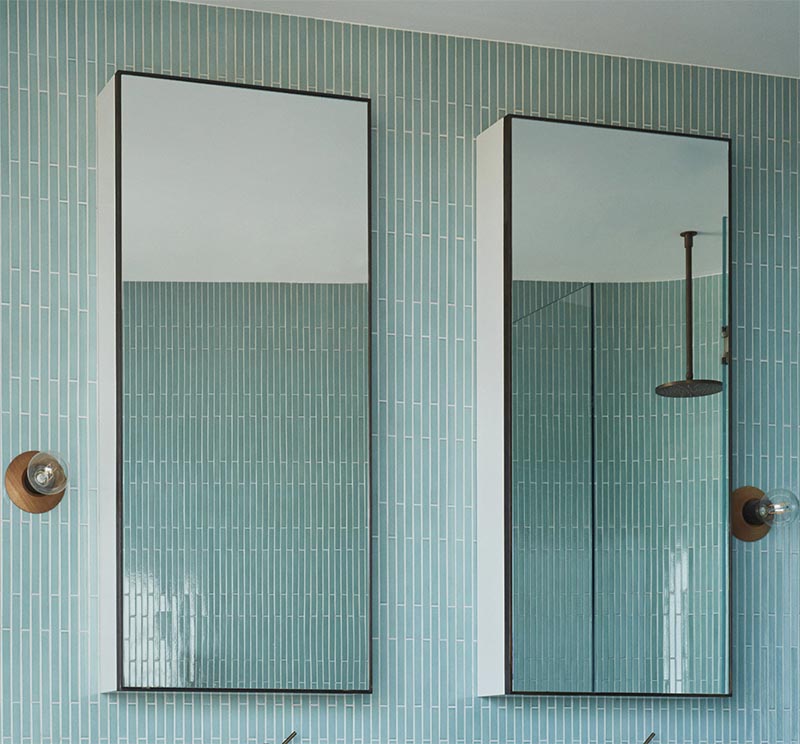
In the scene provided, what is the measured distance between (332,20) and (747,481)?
1510mm

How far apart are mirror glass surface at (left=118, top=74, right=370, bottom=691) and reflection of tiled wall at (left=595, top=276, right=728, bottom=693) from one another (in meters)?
0.57

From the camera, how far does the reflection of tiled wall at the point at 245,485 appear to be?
2.49 meters

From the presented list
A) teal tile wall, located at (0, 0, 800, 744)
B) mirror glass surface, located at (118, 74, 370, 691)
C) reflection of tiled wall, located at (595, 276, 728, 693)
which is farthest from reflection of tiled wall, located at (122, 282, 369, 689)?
reflection of tiled wall, located at (595, 276, 728, 693)

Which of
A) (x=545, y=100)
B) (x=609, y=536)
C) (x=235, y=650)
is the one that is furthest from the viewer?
(x=545, y=100)

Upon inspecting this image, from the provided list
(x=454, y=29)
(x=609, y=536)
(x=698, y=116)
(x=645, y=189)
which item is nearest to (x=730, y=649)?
(x=609, y=536)

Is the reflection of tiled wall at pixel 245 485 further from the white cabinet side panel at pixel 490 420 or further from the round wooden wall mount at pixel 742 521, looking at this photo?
the round wooden wall mount at pixel 742 521

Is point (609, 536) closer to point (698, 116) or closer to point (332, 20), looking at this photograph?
point (698, 116)

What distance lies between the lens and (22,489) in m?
2.48

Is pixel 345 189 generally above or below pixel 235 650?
above

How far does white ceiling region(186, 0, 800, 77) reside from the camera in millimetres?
2738

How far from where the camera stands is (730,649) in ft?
9.38

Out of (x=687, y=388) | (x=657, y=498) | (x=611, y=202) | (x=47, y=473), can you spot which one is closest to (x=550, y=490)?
(x=657, y=498)

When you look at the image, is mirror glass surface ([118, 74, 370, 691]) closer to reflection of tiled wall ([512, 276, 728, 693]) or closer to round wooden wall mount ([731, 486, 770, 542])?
reflection of tiled wall ([512, 276, 728, 693])

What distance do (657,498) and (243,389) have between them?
996mm
